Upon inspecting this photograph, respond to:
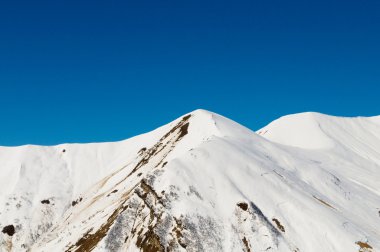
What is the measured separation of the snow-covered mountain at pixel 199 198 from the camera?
40.2 m

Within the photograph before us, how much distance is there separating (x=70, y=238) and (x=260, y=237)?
76.7 ft

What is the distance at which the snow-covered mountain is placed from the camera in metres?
40.2

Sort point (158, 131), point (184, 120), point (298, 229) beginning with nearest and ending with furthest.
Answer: point (298, 229) < point (184, 120) < point (158, 131)

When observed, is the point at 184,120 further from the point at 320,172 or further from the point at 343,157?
the point at 343,157

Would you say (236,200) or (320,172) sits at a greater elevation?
(320,172)

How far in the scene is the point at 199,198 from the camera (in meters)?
42.7

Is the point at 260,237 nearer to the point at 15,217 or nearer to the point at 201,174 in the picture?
the point at 201,174

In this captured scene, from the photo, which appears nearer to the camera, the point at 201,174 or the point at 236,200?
the point at 236,200

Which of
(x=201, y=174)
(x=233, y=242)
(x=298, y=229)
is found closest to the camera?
→ (x=233, y=242)

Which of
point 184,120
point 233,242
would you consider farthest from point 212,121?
point 233,242

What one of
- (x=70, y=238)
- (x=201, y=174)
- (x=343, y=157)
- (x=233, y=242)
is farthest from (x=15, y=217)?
(x=343, y=157)

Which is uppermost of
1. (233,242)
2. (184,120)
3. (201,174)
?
(184,120)

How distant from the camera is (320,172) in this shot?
6219 cm

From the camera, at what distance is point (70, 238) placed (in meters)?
50.1
